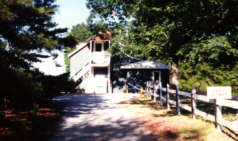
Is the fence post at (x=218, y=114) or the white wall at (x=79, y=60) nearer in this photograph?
the fence post at (x=218, y=114)

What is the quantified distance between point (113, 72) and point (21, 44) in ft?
62.3

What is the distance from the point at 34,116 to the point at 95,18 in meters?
18.7

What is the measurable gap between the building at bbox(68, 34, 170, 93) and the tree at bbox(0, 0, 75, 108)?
1329 cm

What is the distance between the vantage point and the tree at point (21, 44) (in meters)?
7.63

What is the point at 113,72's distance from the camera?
29.0 m

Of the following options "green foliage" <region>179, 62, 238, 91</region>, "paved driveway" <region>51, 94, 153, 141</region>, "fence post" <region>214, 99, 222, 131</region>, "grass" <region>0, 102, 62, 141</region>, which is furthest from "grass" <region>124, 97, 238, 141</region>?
"green foliage" <region>179, 62, 238, 91</region>

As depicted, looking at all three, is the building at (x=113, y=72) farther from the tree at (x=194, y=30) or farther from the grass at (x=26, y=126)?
the grass at (x=26, y=126)

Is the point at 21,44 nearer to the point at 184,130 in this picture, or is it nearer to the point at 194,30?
the point at 184,130

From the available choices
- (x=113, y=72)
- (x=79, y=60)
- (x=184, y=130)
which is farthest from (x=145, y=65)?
(x=184, y=130)

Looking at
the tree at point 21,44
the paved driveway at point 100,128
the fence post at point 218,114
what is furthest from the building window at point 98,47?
the fence post at point 218,114

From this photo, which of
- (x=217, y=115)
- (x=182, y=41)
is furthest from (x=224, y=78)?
(x=217, y=115)

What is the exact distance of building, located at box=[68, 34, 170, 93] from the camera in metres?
28.4

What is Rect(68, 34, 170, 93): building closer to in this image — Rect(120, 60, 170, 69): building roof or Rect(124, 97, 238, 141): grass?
Rect(120, 60, 170, 69): building roof

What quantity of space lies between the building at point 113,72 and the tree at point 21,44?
43.6 feet
